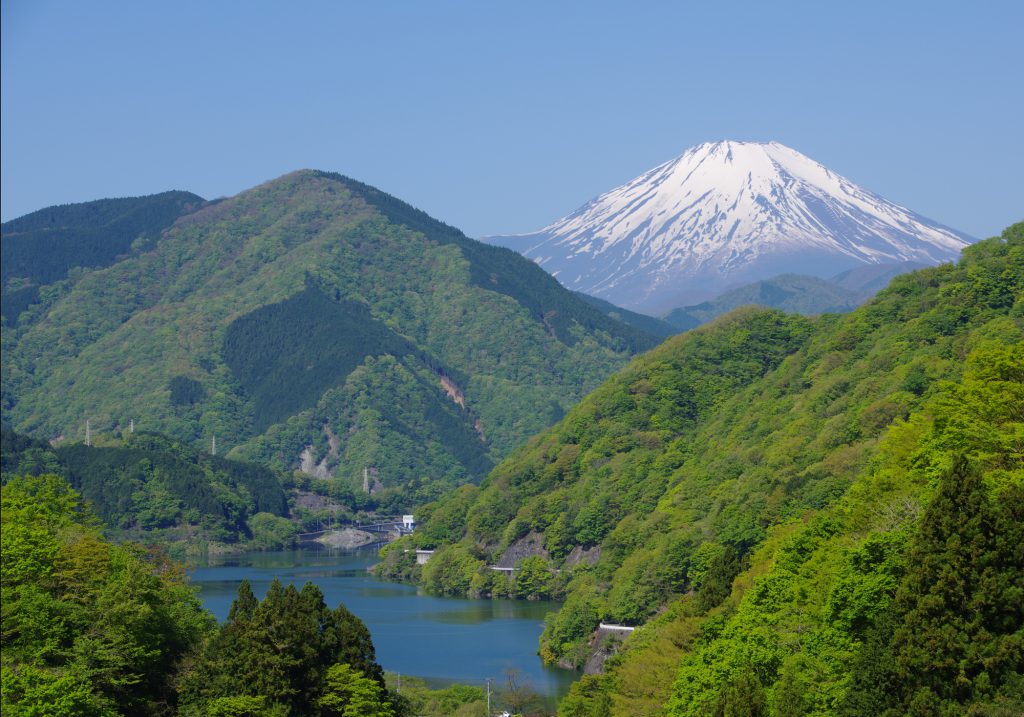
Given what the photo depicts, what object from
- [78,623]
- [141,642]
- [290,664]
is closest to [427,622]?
[290,664]

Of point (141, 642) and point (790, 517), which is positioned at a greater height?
point (790, 517)

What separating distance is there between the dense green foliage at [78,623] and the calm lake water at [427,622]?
2696 cm

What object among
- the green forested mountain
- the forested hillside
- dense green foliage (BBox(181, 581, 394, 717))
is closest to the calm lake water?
the green forested mountain

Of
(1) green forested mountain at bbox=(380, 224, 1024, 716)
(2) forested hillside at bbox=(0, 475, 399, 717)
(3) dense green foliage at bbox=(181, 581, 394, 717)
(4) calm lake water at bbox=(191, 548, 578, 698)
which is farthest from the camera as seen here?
(4) calm lake water at bbox=(191, 548, 578, 698)

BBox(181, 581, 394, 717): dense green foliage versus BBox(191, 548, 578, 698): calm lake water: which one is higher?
BBox(181, 581, 394, 717): dense green foliage

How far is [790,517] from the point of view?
7644 centimetres

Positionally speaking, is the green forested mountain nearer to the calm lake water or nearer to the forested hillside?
the calm lake water

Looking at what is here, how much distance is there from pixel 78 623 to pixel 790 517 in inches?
1509

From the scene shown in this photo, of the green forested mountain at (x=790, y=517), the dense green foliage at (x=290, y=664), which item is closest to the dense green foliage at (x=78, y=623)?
the dense green foliage at (x=290, y=664)

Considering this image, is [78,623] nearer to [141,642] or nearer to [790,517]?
[141,642]

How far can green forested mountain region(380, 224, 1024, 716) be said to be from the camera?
141ft

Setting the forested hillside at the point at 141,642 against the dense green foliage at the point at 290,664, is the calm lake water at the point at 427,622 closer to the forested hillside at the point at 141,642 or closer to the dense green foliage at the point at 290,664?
the dense green foliage at the point at 290,664

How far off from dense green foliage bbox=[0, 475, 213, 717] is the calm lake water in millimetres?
26961

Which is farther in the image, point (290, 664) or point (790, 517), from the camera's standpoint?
point (790, 517)
